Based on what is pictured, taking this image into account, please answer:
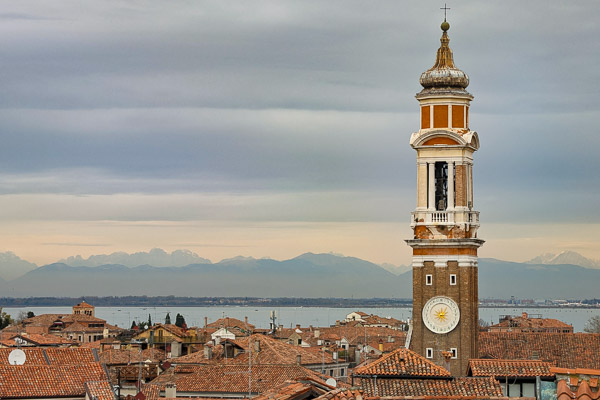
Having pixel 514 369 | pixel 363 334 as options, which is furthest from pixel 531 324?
pixel 514 369

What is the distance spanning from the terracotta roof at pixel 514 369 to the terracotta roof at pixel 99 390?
12.8 m

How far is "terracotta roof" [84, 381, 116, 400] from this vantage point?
3725 centimetres

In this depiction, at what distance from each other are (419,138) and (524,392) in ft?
56.9

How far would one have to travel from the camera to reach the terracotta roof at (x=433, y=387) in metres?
23.4

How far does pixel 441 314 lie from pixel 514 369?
49.3 feet

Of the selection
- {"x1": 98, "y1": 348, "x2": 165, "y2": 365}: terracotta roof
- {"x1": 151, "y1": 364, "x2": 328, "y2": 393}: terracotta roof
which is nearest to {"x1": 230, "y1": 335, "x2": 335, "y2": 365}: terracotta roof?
{"x1": 151, "y1": 364, "x2": 328, "y2": 393}: terracotta roof

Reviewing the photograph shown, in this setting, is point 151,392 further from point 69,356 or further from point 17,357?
point 17,357

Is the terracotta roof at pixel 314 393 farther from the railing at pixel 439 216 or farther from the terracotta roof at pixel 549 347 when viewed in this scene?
Answer: the terracotta roof at pixel 549 347

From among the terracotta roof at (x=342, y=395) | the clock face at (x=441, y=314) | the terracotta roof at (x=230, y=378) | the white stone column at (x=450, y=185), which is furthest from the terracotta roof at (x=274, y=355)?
the terracotta roof at (x=342, y=395)

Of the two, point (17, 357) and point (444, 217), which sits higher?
point (444, 217)

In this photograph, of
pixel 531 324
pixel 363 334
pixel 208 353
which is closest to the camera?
pixel 208 353

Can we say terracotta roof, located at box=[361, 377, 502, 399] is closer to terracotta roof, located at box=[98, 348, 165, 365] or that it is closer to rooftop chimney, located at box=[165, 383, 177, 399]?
rooftop chimney, located at box=[165, 383, 177, 399]

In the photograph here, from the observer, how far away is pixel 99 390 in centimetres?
3788

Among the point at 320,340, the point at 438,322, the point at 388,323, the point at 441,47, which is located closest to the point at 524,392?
the point at 438,322
